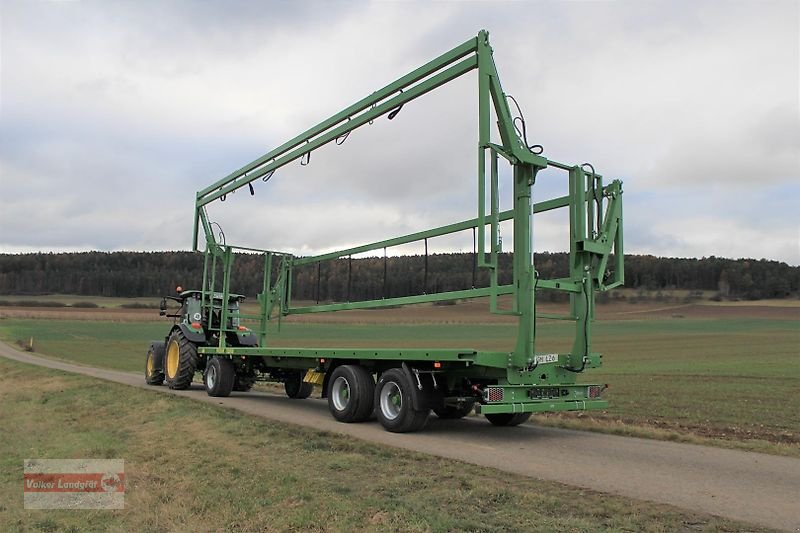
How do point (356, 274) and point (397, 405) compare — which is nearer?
point (397, 405)

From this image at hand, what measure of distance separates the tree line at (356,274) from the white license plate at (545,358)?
1.11 meters

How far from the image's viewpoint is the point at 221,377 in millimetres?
15555

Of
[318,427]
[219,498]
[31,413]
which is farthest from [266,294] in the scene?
[219,498]

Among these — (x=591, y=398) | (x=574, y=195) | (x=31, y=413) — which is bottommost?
(x=31, y=413)

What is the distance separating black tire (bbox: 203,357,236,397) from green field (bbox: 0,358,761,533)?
13.7ft

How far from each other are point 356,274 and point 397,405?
12.9ft

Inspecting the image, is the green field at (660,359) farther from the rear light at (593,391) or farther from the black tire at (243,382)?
the black tire at (243,382)

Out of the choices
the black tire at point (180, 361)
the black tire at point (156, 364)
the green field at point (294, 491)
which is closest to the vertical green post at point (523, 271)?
the green field at point (294, 491)

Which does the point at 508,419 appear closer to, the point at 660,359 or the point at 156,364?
the point at 156,364

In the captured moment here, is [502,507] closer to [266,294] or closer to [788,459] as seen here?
[788,459]

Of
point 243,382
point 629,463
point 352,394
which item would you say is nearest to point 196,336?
point 243,382

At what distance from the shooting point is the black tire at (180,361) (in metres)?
16.8

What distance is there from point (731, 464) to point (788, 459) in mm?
1002

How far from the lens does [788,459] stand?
28.0 feet
